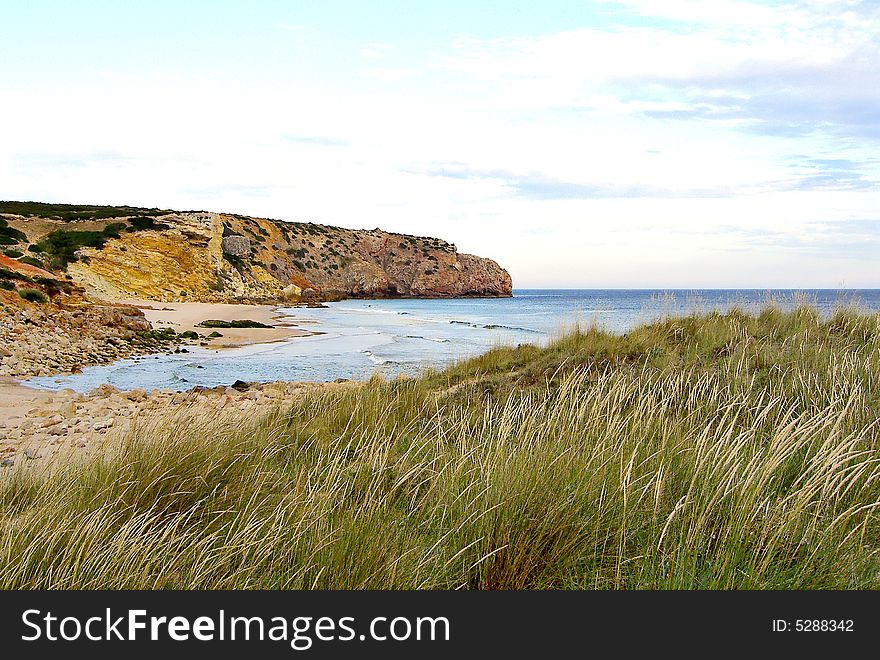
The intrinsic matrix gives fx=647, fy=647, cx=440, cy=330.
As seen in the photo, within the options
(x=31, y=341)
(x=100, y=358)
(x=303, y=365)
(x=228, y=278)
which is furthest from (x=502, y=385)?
(x=228, y=278)

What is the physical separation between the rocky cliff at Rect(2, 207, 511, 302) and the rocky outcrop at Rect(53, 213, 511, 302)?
98 mm

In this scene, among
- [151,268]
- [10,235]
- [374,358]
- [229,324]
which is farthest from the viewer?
[151,268]

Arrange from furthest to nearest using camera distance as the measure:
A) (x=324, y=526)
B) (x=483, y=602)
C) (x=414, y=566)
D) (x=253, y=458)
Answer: (x=253, y=458) < (x=324, y=526) < (x=414, y=566) < (x=483, y=602)

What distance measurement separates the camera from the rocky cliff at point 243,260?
123ft

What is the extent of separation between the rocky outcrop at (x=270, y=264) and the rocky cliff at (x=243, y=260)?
98 millimetres

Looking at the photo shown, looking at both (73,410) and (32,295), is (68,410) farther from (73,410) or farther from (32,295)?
(32,295)

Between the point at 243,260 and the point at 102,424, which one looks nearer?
the point at 102,424

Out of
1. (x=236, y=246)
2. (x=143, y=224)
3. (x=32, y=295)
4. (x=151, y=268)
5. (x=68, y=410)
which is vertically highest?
(x=143, y=224)

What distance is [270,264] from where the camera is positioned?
193 feet

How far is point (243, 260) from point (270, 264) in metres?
6.25

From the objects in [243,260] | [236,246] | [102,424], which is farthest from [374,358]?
[236,246]

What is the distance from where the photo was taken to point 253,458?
4.76 meters

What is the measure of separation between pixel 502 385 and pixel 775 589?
5.56 meters

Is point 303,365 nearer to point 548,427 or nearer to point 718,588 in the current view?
point 548,427
